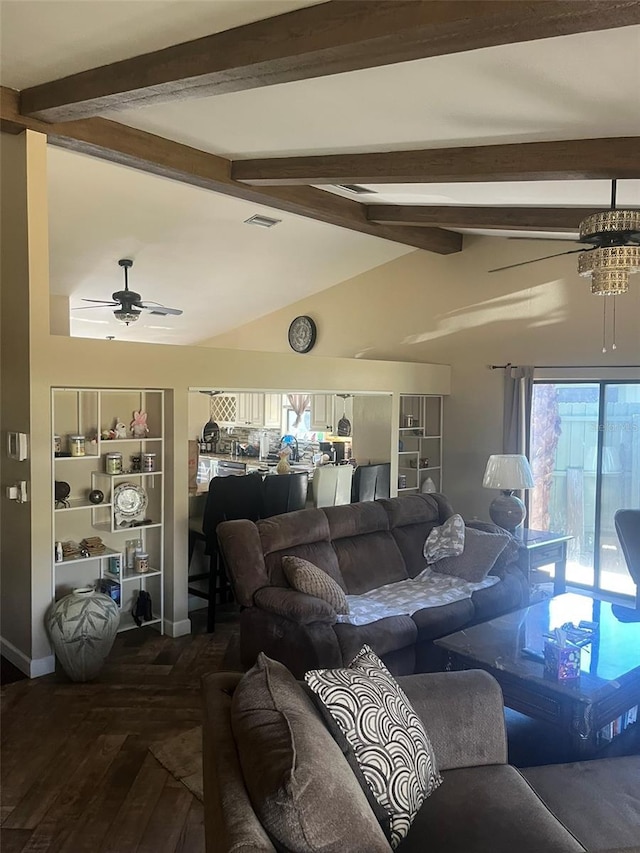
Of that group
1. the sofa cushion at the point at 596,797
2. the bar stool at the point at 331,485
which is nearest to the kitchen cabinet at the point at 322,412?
the bar stool at the point at 331,485

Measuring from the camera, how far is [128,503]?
4.51 m

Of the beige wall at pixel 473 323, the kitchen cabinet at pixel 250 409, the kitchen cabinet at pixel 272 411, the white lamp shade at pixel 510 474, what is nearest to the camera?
the white lamp shade at pixel 510 474

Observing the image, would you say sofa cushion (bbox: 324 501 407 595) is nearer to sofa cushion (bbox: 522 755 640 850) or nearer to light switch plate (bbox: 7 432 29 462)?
light switch plate (bbox: 7 432 29 462)

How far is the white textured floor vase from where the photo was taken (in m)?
3.70

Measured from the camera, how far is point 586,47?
2301 mm

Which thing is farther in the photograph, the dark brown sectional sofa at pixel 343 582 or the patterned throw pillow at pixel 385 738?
the dark brown sectional sofa at pixel 343 582

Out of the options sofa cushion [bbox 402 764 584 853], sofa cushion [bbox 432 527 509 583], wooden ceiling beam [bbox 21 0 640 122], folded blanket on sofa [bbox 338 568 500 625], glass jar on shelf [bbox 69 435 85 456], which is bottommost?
folded blanket on sofa [bbox 338 568 500 625]

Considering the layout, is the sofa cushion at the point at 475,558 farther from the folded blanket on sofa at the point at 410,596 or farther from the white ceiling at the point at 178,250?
the white ceiling at the point at 178,250

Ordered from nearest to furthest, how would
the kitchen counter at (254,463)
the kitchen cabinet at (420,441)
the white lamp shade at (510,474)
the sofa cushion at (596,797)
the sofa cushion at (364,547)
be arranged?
the sofa cushion at (596,797)
the sofa cushion at (364,547)
the white lamp shade at (510,474)
the kitchen cabinet at (420,441)
the kitchen counter at (254,463)

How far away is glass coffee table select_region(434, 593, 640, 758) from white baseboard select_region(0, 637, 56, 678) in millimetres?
2485

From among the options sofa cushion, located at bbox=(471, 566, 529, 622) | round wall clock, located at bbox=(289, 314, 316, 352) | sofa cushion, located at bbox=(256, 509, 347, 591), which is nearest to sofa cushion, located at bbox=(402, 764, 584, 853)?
sofa cushion, located at bbox=(256, 509, 347, 591)

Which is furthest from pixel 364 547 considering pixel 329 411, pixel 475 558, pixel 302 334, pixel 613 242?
pixel 302 334

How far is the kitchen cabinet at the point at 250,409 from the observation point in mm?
8758

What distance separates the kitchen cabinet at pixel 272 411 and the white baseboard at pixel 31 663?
4940 millimetres
